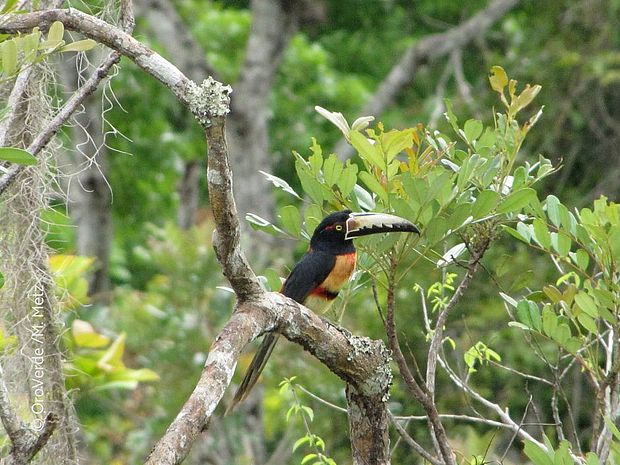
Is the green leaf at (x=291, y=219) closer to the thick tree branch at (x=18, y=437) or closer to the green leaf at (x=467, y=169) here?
the green leaf at (x=467, y=169)

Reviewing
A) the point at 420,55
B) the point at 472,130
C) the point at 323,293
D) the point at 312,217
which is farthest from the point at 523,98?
the point at 420,55

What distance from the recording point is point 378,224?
268cm

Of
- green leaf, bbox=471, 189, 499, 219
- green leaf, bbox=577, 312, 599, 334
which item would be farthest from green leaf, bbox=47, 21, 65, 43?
green leaf, bbox=577, 312, 599, 334

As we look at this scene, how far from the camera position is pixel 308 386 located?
704cm

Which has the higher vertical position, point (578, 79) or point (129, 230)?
point (578, 79)

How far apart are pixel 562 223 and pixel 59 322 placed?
1.35 m

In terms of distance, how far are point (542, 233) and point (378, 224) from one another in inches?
16.2

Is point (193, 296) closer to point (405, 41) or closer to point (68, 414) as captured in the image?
point (68, 414)

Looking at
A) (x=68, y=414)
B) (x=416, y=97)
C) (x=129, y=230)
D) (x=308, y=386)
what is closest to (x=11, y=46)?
(x=68, y=414)

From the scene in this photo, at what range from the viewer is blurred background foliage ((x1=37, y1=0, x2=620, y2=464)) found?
22.4 ft

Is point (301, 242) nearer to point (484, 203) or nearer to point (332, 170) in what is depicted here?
point (332, 170)

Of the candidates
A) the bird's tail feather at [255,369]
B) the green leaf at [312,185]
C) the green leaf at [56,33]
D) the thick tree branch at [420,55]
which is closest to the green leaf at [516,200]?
the green leaf at [312,185]

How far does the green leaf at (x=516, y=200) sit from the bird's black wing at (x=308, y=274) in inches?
60.5

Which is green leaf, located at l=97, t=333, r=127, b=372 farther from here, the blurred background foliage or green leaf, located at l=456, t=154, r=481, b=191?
green leaf, located at l=456, t=154, r=481, b=191
